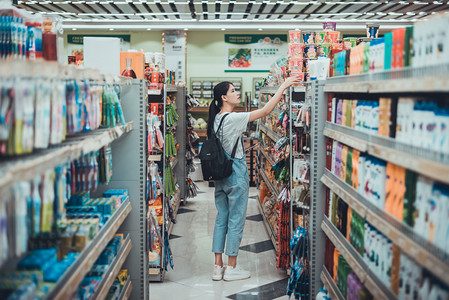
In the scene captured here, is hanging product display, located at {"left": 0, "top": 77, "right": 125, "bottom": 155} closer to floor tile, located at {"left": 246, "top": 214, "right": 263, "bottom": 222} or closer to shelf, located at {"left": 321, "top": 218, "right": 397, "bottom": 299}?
shelf, located at {"left": 321, "top": 218, "right": 397, "bottom": 299}

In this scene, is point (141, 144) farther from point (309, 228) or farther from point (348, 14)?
point (348, 14)

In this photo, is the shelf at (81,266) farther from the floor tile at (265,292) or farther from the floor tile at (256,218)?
the floor tile at (256,218)

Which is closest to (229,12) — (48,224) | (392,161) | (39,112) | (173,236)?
(173,236)

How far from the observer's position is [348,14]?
11.0 meters

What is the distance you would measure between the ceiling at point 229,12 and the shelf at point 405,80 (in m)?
7.57

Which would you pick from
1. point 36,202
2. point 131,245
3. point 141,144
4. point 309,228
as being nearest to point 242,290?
point 309,228

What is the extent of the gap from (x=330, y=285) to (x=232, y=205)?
1455mm

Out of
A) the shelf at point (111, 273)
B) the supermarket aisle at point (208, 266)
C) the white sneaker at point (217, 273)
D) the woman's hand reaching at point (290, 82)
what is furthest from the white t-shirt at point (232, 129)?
the shelf at point (111, 273)

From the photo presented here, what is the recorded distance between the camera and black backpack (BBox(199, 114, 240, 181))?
4.21 meters

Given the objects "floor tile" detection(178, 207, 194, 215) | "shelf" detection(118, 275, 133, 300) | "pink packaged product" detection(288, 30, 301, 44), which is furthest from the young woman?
"floor tile" detection(178, 207, 194, 215)

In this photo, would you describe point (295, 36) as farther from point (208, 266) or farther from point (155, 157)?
point (208, 266)

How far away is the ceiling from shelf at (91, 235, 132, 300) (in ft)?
23.9

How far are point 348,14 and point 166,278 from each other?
836 centimetres

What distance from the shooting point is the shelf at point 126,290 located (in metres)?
3.02
